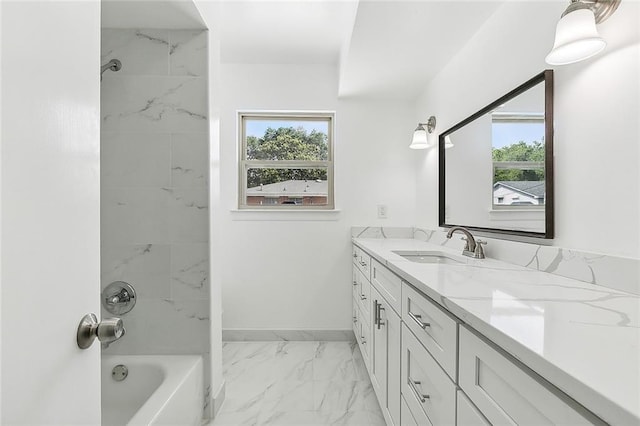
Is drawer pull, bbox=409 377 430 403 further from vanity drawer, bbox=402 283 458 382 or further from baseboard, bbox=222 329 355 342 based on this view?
baseboard, bbox=222 329 355 342

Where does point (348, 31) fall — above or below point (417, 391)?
above

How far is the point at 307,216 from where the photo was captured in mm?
2916

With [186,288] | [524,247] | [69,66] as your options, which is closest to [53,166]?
[69,66]

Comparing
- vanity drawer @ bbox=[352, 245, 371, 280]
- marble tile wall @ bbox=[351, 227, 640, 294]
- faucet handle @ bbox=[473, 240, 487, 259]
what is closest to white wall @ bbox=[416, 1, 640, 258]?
marble tile wall @ bbox=[351, 227, 640, 294]

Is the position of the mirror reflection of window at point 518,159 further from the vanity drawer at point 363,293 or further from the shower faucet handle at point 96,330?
the shower faucet handle at point 96,330

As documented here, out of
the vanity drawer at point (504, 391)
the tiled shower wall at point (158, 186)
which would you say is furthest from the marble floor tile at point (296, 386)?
the vanity drawer at point (504, 391)

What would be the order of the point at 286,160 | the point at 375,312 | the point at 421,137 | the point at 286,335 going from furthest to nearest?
the point at 286,160
the point at 286,335
the point at 421,137
the point at 375,312

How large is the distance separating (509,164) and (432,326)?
96cm

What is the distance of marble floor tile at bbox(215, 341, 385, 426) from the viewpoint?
181 centimetres

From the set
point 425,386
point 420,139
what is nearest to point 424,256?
point 420,139

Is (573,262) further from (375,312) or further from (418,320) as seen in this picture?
(375,312)

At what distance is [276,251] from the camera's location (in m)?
2.91

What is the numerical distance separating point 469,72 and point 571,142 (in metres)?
0.95

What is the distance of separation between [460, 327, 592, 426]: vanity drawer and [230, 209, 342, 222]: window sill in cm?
213
